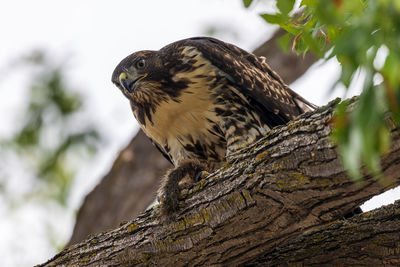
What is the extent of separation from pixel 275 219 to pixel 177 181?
Answer: 1186 mm

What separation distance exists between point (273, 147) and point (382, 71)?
6.23 feet

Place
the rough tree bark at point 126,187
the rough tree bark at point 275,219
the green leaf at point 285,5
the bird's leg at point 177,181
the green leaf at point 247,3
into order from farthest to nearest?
the rough tree bark at point 126,187 < the bird's leg at point 177,181 < the rough tree bark at point 275,219 < the green leaf at point 247,3 < the green leaf at point 285,5

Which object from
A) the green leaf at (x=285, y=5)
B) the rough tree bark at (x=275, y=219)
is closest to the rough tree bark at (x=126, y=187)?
the rough tree bark at (x=275, y=219)

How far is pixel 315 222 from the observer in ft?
11.0

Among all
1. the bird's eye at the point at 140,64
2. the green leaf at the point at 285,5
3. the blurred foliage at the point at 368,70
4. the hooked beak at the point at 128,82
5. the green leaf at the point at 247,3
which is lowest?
the blurred foliage at the point at 368,70

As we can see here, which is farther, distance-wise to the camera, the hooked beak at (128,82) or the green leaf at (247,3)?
the hooked beak at (128,82)

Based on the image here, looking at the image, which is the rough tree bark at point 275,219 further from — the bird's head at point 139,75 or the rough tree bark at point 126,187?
the rough tree bark at point 126,187

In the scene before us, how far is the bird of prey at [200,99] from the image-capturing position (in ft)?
16.8

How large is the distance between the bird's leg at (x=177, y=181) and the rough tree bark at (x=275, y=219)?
0.08 m

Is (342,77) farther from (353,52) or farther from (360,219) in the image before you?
(360,219)

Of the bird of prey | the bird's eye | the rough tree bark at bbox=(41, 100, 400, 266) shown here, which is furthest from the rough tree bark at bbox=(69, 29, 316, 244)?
the rough tree bark at bbox=(41, 100, 400, 266)

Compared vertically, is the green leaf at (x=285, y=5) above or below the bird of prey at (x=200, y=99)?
below

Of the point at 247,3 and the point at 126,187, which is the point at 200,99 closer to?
the point at 247,3

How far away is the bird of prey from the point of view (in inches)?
201
